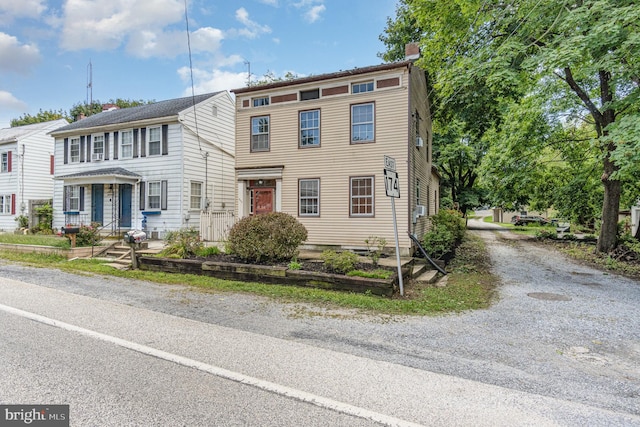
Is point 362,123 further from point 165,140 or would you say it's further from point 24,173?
point 24,173

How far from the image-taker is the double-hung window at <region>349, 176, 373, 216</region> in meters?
11.8

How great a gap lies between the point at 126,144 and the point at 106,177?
1903 mm

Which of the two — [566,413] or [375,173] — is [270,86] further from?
[566,413]

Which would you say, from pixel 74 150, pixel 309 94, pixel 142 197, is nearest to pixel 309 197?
pixel 309 94

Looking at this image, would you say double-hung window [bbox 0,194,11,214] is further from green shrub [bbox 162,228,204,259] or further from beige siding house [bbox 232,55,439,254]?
green shrub [bbox 162,228,204,259]

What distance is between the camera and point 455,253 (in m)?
13.4

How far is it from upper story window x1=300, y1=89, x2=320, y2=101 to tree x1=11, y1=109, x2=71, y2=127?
33.9 metres

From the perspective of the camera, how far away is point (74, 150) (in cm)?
1759

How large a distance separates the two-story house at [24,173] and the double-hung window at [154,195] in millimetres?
9575

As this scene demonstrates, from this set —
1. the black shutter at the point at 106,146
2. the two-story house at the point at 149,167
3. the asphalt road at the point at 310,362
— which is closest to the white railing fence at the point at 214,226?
the two-story house at the point at 149,167

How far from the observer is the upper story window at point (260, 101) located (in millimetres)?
13344

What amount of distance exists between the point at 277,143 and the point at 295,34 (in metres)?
5.25

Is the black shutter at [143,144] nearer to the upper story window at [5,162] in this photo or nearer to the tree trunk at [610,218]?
the upper story window at [5,162]

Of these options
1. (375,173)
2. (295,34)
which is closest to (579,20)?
(375,173)
